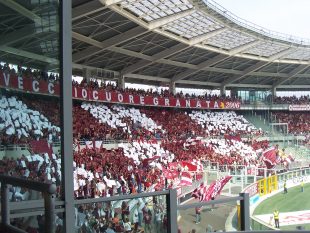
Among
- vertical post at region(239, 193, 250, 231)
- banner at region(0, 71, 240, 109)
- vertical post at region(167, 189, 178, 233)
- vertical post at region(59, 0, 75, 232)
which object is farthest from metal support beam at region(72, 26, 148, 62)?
vertical post at region(59, 0, 75, 232)

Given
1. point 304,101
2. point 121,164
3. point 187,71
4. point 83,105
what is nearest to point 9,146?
point 121,164

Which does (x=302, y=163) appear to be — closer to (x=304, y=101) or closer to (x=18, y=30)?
(x=304, y=101)

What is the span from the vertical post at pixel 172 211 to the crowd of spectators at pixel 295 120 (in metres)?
44.2

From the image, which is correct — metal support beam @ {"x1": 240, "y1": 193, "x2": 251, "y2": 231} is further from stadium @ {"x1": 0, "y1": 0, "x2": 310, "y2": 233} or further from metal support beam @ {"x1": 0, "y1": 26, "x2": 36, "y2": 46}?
metal support beam @ {"x1": 0, "y1": 26, "x2": 36, "y2": 46}

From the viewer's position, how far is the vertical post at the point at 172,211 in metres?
3.29

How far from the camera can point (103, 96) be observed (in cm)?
3064

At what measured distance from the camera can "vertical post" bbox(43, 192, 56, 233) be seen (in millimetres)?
2367

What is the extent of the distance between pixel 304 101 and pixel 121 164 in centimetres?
3477

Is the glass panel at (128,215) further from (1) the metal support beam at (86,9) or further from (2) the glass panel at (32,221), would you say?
(1) the metal support beam at (86,9)

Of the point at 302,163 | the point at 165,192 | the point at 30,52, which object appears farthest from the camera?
the point at 302,163

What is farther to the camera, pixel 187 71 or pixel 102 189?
pixel 187 71

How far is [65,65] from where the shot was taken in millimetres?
2607

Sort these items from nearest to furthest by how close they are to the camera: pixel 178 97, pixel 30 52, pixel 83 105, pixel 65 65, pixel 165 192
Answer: pixel 65 65 → pixel 30 52 → pixel 165 192 → pixel 83 105 → pixel 178 97

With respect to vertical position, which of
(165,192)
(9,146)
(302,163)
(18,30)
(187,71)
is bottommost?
(302,163)
